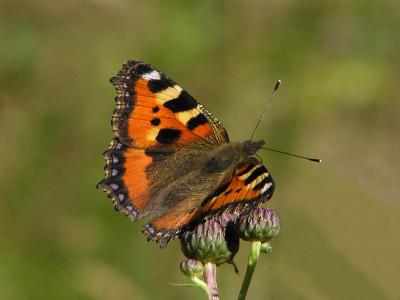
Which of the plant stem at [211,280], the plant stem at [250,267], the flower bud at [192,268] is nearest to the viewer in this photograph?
the plant stem at [250,267]

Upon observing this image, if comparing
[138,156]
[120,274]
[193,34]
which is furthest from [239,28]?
[138,156]

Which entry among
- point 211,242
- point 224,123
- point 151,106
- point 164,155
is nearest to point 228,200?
point 211,242

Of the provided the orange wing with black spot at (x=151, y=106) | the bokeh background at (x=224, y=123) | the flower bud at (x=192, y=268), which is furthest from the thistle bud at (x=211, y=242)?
the bokeh background at (x=224, y=123)

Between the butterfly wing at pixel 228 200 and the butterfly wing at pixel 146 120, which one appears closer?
the butterfly wing at pixel 228 200

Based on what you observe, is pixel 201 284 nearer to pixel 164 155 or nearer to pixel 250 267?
pixel 250 267

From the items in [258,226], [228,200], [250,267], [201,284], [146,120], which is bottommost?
[201,284]

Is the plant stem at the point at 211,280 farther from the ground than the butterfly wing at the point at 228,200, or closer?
closer

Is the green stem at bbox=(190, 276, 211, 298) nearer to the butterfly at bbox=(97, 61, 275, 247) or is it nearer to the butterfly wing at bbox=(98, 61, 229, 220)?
the butterfly at bbox=(97, 61, 275, 247)

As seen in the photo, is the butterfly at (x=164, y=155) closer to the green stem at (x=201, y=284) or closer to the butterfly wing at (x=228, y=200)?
the butterfly wing at (x=228, y=200)
